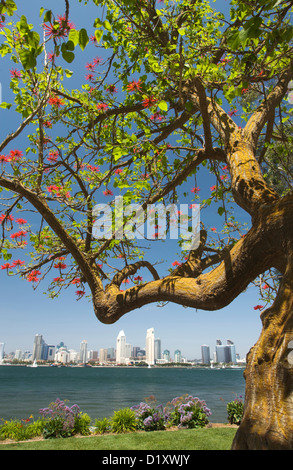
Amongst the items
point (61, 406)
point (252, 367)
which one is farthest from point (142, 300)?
point (61, 406)

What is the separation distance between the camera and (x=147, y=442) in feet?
24.0

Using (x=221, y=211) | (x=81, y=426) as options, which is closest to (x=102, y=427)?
(x=81, y=426)

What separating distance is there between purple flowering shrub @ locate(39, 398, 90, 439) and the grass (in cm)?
47

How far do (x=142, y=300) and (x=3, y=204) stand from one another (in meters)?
2.20

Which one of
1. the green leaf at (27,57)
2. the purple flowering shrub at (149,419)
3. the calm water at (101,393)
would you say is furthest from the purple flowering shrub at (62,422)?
the green leaf at (27,57)

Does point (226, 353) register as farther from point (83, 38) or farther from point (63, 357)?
point (83, 38)

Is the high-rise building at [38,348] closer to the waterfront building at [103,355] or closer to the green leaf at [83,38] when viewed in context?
the waterfront building at [103,355]

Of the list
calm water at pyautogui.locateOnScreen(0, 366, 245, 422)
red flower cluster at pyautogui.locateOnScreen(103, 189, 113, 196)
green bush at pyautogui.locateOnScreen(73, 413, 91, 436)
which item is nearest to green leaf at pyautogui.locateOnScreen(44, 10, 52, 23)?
red flower cluster at pyautogui.locateOnScreen(103, 189, 113, 196)

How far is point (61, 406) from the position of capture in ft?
29.8

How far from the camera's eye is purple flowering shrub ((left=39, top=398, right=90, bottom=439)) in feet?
27.8

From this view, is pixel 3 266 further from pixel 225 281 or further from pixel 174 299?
pixel 225 281

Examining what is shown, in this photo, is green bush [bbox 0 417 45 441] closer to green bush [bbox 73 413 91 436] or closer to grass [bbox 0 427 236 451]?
grass [bbox 0 427 236 451]

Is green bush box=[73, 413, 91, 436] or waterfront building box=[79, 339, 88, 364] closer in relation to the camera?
green bush box=[73, 413, 91, 436]

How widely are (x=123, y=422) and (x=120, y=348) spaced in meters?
173
